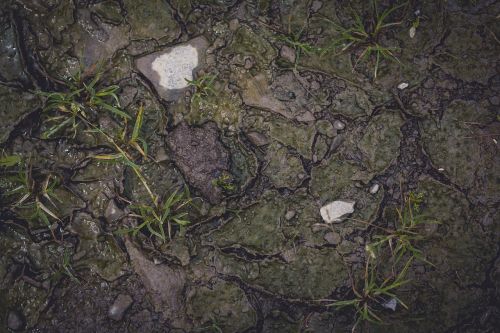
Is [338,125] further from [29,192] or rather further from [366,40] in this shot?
[29,192]

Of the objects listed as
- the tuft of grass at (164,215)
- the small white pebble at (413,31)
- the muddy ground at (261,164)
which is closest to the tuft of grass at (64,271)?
the muddy ground at (261,164)

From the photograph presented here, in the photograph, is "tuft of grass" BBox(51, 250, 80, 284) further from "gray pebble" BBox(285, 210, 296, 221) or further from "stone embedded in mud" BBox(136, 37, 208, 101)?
"gray pebble" BBox(285, 210, 296, 221)

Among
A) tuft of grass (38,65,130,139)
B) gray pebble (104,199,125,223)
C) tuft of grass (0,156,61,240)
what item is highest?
tuft of grass (38,65,130,139)

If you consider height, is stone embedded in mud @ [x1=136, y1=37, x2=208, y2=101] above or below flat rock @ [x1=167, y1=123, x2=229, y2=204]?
above

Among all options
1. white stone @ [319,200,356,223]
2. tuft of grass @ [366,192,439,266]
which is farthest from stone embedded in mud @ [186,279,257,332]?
tuft of grass @ [366,192,439,266]

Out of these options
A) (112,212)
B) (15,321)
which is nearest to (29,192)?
(112,212)

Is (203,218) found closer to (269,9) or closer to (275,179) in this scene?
(275,179)
